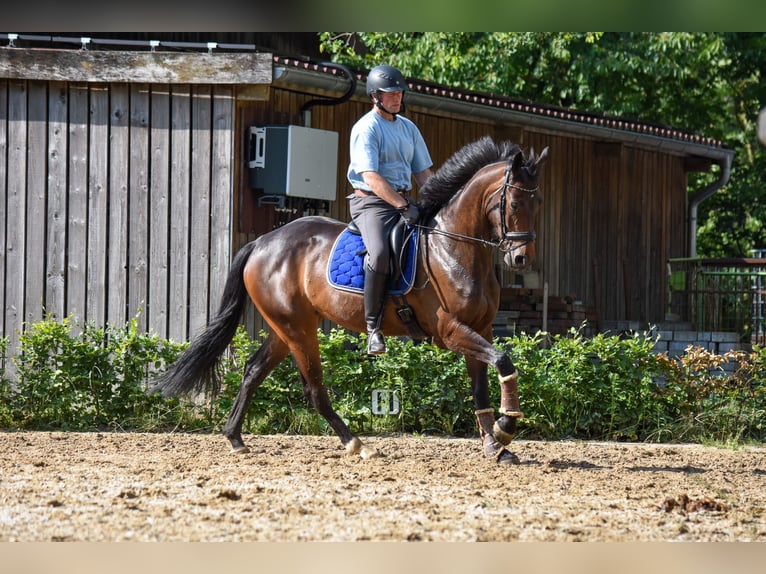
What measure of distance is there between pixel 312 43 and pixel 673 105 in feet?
28.9

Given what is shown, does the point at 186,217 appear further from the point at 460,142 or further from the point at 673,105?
the point at 673,105

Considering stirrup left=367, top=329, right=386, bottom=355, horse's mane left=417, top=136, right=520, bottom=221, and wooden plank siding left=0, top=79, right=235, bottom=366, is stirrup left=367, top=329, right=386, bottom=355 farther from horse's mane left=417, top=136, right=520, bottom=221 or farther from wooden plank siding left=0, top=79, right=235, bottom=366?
wooden plank siding left=0, top=79, right=235, bottom=366

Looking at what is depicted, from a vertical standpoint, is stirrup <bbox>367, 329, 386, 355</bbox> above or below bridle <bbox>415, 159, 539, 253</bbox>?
below

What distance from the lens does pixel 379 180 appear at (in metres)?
7.48

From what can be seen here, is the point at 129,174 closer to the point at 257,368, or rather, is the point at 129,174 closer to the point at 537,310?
the point at 257,368

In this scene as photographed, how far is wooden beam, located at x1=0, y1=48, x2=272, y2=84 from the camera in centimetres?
1084

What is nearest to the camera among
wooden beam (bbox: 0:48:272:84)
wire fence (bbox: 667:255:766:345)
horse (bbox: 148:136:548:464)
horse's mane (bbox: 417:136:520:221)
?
horse (bbox: 148:136:548:464)

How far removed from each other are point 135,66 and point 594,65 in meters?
10.9

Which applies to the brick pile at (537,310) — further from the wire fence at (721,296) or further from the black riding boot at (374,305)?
the black riding boot at (374,305)

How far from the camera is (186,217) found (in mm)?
11148

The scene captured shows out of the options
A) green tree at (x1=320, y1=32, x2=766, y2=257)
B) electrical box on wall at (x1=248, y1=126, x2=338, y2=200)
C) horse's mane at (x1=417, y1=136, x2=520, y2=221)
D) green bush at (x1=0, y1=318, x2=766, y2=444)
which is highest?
green tree at (x1=320, y1=32, x2=766, y2=257)

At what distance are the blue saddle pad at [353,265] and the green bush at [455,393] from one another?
1.72 metres

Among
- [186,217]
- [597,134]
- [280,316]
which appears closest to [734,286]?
[597,134]

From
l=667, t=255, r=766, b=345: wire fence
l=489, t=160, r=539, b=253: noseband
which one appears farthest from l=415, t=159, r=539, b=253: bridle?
l=667, t=255, r=766, b=345: wire fence
